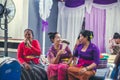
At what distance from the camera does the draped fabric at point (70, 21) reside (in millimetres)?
6930

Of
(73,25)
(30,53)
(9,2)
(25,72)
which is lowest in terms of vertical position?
(25,72)

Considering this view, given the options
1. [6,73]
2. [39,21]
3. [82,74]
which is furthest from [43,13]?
[6,73]

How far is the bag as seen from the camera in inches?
88.1

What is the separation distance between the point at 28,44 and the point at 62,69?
32.6 inches

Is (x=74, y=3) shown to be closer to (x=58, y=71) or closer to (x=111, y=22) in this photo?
(x=111, y=22)

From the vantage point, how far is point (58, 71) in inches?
167

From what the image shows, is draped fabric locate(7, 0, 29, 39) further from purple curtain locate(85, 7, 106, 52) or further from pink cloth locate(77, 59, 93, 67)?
pink cloth locate(77, 59, 93, 67)

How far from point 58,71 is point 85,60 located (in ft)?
1.69

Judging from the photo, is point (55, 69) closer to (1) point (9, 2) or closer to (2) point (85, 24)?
(1) point (9, 2)

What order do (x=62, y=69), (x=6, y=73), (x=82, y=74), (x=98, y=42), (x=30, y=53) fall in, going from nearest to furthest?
(x=6, y=73) → (x=82, y=74) → (x=62, y=69) → (x=30, y=53) → (x=98, y=42)

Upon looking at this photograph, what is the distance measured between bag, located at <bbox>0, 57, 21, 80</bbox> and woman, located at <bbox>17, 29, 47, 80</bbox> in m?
1.94

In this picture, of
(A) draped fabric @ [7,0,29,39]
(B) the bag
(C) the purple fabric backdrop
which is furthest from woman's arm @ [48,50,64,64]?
(C) the purple fabric backdrop

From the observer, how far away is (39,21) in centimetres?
653

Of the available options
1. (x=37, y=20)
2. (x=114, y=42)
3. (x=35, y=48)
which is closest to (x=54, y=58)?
(x=35, y=48)
